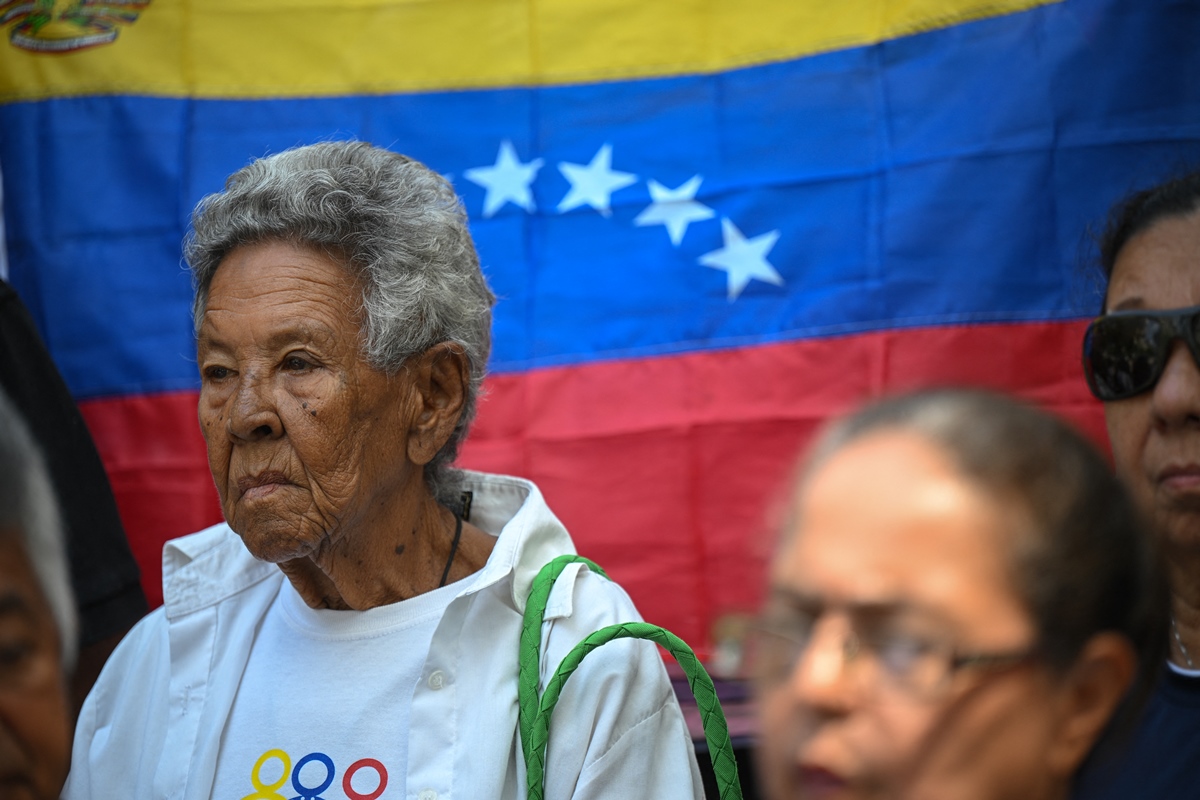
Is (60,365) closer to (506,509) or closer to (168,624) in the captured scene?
(168,624)

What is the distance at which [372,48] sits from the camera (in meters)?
3.49

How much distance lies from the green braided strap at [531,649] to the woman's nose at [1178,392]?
3.95ft

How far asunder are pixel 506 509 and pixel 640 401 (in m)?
0.87

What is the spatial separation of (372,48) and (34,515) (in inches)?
113

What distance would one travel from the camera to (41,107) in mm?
3457

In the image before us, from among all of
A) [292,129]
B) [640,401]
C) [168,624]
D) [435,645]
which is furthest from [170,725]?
[292,129]

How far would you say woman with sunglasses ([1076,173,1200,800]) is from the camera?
6.12 ft

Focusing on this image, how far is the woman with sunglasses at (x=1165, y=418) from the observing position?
6.12ft

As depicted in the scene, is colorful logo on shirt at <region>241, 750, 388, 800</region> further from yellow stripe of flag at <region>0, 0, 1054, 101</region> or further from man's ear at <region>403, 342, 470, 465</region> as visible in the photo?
yellow stripe of flag at <region>0, 0, 1054, 101</region>

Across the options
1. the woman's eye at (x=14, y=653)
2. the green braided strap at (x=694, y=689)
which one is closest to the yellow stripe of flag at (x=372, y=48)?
the green braided strap at (x=694, y=689)

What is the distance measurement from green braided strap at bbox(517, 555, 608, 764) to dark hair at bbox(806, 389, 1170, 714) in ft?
3.36

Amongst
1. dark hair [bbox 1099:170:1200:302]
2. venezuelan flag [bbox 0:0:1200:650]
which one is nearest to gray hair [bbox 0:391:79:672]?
dark hair [bbox 1099:170:1200:302]

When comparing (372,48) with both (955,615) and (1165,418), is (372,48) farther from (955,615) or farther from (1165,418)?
(955,615)

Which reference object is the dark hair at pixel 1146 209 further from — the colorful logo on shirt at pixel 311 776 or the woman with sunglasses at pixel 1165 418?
the colorful logo on shirt at pixel 311 776
